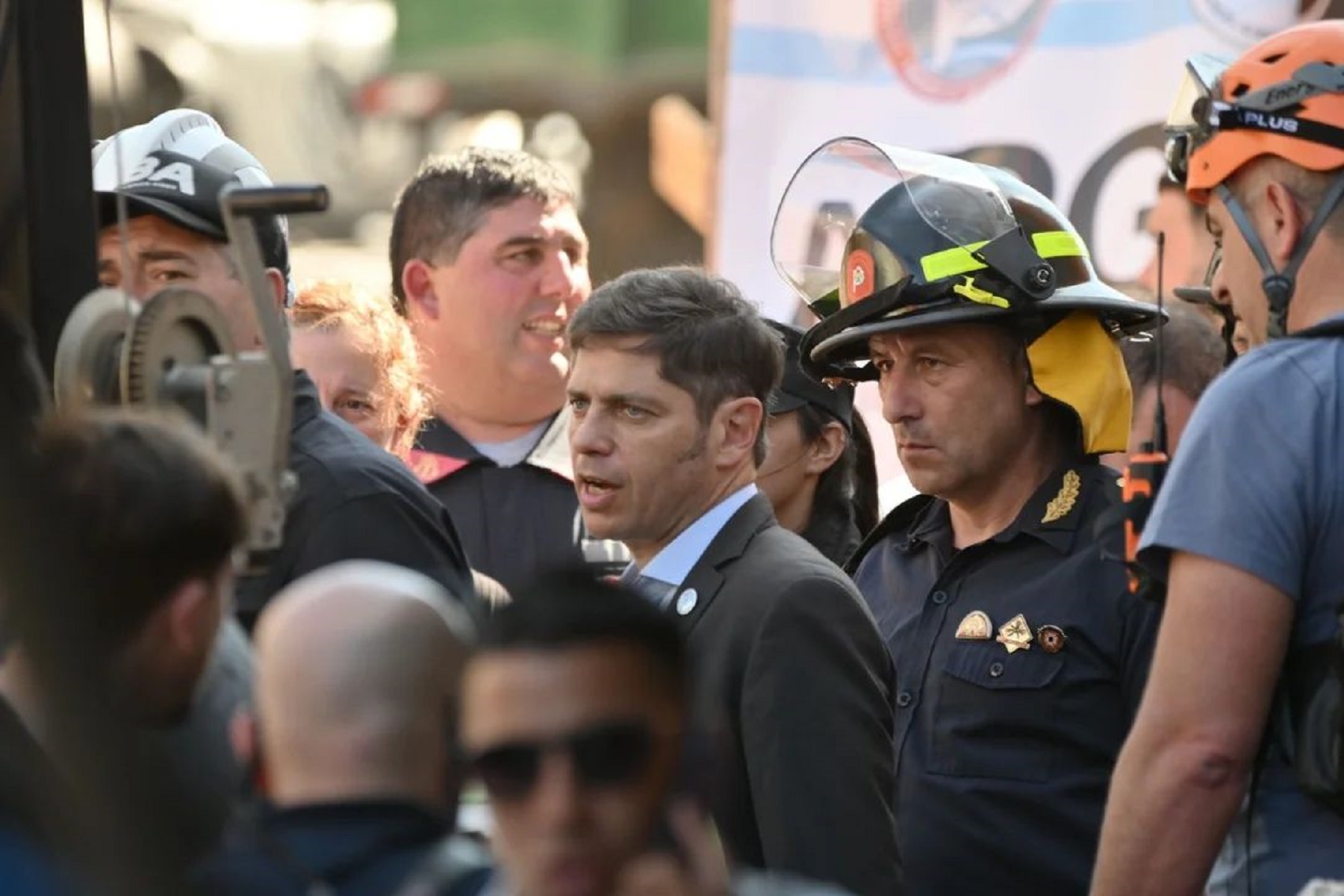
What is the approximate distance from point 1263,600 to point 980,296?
4.03ft

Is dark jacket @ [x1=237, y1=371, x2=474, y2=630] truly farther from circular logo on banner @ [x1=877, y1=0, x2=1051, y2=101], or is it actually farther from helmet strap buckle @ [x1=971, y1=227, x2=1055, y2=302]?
circular logo on banner @ [x1=877, y1=0, x2=1051, y2=101]

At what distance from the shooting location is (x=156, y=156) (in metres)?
3.82

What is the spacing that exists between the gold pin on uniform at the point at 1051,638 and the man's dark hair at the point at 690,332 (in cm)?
57

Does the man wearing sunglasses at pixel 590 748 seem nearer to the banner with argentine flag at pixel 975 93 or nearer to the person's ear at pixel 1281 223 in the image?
the person's ear at pixel 1281 223

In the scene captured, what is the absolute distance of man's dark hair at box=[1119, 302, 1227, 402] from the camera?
526 cm

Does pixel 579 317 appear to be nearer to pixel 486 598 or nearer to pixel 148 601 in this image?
pixel 486 598

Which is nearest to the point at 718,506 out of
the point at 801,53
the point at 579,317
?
the point at 579,317

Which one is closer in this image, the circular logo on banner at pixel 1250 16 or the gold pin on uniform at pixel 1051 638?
the gold pin on uniform at pixel 1051 638

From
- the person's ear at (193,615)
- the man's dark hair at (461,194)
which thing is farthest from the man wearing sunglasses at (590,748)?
the man's dark hair at (461,194)

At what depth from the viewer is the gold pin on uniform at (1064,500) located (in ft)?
13.1

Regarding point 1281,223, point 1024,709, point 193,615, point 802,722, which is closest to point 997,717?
point 1024,709

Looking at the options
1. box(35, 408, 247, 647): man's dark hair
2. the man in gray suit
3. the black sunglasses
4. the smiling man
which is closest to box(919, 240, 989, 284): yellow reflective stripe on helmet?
the man in gray suit

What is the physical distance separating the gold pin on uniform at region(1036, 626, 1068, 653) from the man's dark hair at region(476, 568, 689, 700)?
1.95 m

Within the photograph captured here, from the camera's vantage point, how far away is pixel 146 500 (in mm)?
2164
